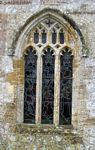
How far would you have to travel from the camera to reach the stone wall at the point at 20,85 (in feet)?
42.0

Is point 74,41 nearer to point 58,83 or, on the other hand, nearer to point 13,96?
point 58,83

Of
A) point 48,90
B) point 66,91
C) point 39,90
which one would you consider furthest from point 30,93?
point 66,91

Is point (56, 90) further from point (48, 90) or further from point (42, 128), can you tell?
point (42, 128)

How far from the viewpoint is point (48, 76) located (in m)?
13.2

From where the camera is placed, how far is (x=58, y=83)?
13.1m

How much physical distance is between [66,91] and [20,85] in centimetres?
133

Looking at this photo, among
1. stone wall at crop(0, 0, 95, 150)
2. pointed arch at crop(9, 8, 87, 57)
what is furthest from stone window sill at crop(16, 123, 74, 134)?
pointed arch at crop(9, 8, 87, 57)

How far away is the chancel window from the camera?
13.1 metres

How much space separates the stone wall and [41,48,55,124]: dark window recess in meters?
0.36

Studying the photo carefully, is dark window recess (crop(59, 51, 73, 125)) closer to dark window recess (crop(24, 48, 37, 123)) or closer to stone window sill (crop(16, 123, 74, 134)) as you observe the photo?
stone window sill (crop(16, 123, 74, 134))

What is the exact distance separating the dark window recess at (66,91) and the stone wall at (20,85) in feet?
0.82

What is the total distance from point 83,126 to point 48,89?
1476 mm

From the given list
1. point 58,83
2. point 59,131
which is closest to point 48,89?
point 58,83

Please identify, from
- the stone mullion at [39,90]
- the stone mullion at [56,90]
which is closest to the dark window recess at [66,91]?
the stone mullion at [56,90]
